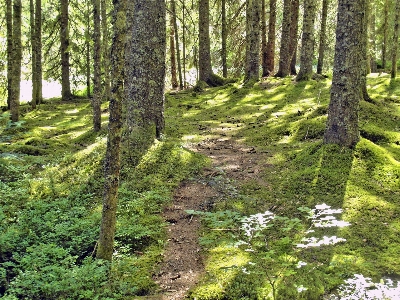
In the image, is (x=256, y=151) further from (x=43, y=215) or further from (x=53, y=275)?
(x=53, y=275)

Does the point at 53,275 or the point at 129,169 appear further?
the point at 129,169

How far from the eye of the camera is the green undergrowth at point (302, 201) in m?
4.33

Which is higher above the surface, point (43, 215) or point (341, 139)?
point (341, 139)

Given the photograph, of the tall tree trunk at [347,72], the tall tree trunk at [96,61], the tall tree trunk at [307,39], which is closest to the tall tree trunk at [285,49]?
the tall tree trunk at [307,39]

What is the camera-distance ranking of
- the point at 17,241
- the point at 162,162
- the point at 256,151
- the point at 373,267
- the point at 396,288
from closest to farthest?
the point at 396,288
the point at 373,267
the point at 17,241
the point at 162,162
the point at 256,151

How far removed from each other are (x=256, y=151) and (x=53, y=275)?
593 cm

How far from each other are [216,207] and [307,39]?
10343 mm

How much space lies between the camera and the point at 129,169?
24.1 ft

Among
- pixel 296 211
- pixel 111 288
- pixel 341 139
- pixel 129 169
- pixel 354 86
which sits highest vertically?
pixel 354 86

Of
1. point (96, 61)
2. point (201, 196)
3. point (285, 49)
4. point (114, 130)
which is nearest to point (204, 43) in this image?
point (285, 49)

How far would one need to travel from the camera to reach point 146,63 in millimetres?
8031

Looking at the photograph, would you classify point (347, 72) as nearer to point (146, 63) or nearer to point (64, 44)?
point (146, 63)

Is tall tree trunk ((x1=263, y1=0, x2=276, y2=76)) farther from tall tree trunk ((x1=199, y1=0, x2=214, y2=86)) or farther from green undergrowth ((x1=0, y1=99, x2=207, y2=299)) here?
green undergrowth ((x1=0, y1=99, x2=207, y2=299))

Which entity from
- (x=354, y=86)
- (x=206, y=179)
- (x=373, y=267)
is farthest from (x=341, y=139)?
(x=373, y=267)
